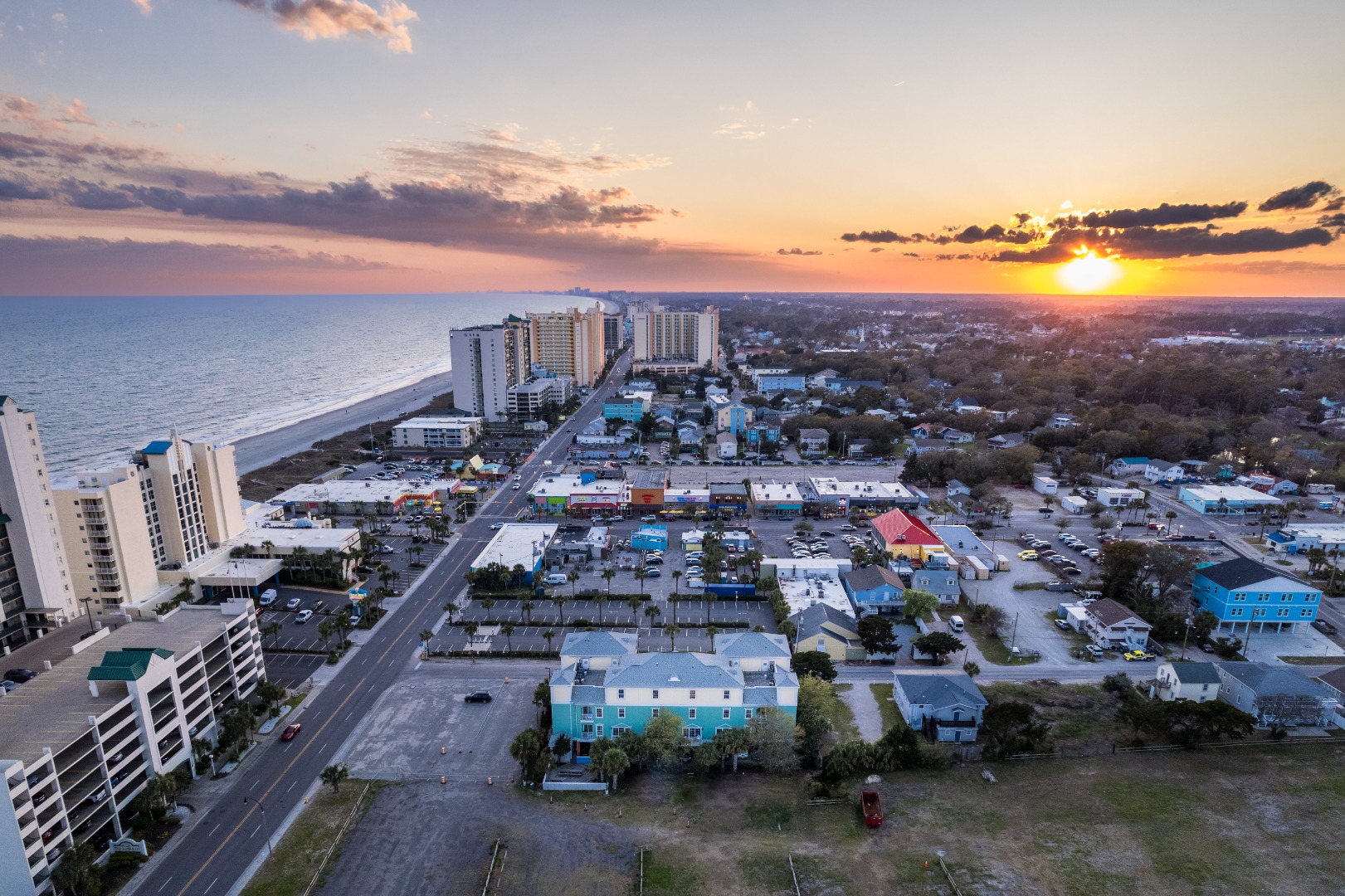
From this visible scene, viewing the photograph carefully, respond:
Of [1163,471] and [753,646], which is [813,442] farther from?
[753,646]

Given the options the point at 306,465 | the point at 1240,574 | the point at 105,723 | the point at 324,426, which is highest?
the point at 105,723

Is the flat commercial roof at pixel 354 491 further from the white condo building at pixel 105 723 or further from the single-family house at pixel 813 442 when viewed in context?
the single-family house at pixel 813 442

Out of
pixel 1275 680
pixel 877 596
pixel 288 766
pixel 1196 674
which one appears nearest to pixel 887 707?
pixel 877 596

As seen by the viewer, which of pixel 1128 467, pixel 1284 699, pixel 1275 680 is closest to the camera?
pixel 1284 699

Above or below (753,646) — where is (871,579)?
below

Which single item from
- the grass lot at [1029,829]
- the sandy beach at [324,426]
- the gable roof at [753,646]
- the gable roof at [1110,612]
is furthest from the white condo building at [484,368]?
the gable roof at [1110,612]

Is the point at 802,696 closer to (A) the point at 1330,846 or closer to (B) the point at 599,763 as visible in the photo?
(B) the point at 599,763

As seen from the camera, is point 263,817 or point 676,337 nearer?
point 263,817
